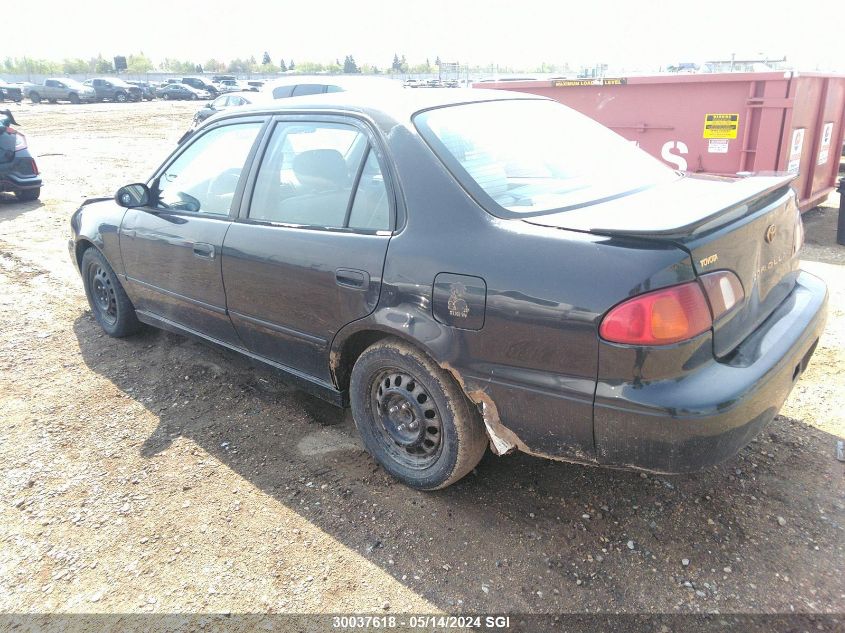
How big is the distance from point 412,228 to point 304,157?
0.90 metres

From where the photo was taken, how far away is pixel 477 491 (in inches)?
116

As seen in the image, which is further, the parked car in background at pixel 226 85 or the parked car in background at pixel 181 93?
the parked car in background at pixel 226 85

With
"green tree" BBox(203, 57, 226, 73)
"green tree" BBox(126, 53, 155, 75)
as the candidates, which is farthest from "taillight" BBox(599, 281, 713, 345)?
"green tree" BBox(203, 57, 226, 73)

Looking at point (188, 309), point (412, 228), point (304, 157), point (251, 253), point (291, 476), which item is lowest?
point (291, 476)

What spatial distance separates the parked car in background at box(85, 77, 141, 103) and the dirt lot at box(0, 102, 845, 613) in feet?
155

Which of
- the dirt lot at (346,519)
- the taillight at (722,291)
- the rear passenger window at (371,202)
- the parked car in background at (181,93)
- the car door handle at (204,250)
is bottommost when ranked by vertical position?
the dirt lot at (346,519)

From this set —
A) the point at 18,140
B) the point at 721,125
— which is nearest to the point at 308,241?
the point at 721,125

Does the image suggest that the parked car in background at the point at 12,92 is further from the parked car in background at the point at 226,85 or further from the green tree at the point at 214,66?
the green tree at the point at 214,66

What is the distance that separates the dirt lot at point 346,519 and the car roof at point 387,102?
1.42 metres

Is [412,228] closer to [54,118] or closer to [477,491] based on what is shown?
[477,491]

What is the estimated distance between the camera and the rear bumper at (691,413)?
2.13 metres

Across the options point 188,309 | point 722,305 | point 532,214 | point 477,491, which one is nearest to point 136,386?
point 188,309

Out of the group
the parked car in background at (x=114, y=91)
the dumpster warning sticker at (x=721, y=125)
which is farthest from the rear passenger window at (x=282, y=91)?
the parked car in background at (x=114, y=91)

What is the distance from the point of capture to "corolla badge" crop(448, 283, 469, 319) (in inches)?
96.0
